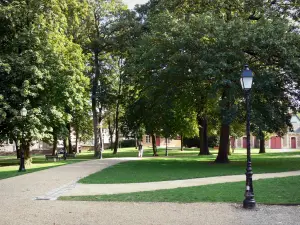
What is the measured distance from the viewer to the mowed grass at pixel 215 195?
10469mm

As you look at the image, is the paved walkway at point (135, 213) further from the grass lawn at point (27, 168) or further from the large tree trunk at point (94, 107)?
the large tree trunk at point (94, 107)

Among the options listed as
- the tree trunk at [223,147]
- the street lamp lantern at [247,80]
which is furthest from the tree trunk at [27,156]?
the street lamp lantern at [247,80]

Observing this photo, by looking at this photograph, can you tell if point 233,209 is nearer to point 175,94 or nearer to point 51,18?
point 175,94

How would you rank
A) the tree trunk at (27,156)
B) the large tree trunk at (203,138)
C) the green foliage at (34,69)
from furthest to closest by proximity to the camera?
the large tree trunk at (203,138)
the tree trunk at (27,156)
the green foliage at (34,69)

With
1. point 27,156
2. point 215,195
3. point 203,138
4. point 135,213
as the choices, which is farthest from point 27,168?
point 203,138

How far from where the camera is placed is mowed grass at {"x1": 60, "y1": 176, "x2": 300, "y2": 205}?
10469mm

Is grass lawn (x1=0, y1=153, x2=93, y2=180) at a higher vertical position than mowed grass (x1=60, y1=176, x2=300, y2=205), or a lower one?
lower

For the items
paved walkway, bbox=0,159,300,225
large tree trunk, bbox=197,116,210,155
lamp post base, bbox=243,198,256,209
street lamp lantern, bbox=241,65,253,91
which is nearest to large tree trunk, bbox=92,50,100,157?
large tree trunk, bbox=197,116,210,155

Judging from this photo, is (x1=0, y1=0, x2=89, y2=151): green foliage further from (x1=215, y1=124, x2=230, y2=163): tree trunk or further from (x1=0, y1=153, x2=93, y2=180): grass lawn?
(x1=215, y1=124, x2=230, y2=163): tree trunk

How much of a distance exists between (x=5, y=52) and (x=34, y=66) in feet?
10.0

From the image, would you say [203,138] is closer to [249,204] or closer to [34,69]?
[34,69]

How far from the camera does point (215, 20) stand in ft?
71.7

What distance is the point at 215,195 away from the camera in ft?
36.4

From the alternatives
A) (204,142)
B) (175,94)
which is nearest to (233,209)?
(175,94)
